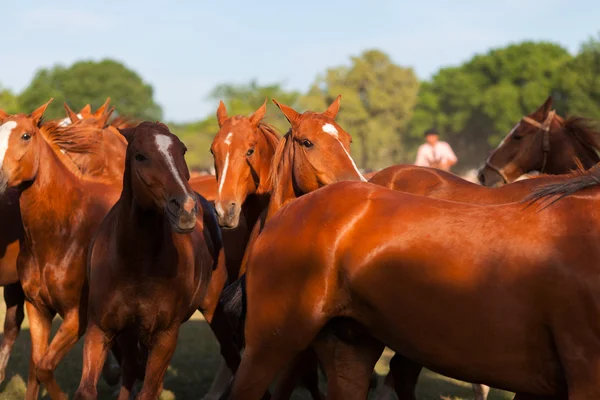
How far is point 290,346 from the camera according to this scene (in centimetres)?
371

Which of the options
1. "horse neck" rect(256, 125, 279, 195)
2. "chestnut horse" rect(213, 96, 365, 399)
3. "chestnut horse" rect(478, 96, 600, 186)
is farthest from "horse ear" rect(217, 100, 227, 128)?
"chestnut horse" rect(478, 96, 600, 186)

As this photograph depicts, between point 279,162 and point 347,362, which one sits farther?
point 279,162

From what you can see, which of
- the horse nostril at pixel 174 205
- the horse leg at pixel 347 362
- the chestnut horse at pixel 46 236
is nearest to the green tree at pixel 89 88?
the chestnut horse at pixel 46 236

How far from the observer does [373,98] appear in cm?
6969

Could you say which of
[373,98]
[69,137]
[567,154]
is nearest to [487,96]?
[373,98]

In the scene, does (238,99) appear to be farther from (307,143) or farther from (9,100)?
(307,143)

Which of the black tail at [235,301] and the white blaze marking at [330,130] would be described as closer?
the black tail at [235,301]

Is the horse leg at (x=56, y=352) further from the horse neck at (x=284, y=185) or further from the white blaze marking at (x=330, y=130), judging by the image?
the white blaze marking at (x=330, y=130)

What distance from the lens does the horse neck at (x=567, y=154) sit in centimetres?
752

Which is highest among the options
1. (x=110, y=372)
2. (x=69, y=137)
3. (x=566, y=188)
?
(x=566, y=188)

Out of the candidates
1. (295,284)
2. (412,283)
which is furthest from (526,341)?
(295,284)

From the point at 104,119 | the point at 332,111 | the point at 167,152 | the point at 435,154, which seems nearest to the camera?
the point at 167,152

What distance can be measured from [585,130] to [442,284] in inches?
191

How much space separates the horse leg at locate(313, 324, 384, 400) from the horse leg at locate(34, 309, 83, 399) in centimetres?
207
